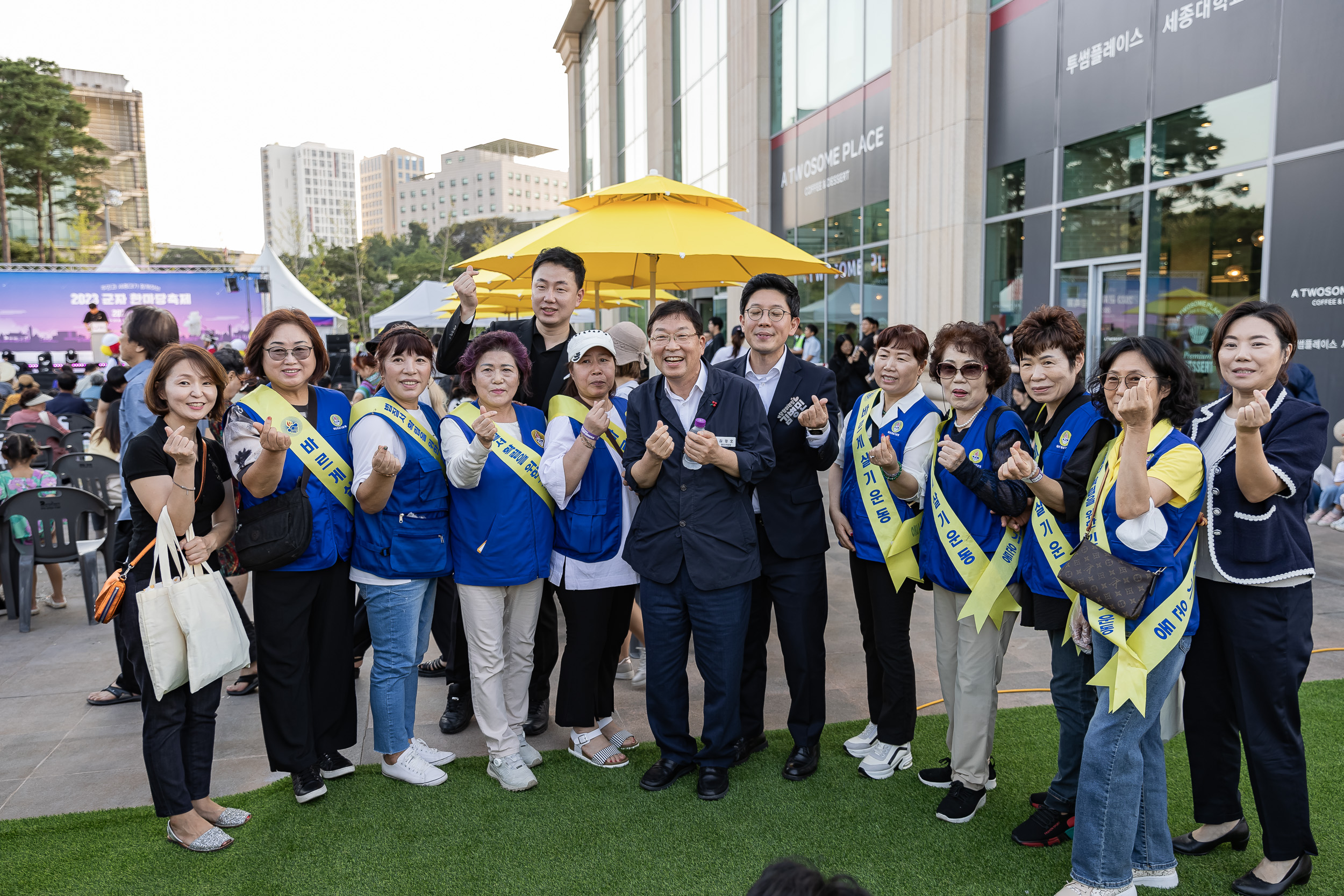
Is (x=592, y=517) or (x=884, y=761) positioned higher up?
(x=592, y=517)

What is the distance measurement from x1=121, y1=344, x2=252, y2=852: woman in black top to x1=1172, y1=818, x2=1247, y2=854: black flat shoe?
3366mm

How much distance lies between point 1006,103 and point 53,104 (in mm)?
41901

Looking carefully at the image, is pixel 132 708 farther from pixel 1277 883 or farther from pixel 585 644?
pixel 1277 883

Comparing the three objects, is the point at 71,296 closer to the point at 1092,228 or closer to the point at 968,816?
the point at 1092,228

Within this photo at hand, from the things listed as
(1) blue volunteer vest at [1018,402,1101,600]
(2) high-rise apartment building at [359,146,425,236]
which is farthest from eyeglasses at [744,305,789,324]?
(2) high-rise apartment building at [359,146,425,236]

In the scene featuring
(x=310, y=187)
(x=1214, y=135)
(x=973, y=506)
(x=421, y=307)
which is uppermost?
(x=310, y=187)

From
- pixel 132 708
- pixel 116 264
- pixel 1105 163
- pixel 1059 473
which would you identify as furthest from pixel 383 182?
pixel 1059 473

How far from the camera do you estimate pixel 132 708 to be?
14.4ft

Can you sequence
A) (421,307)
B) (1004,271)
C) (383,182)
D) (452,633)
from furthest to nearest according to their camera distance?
(383,182) → (421,307) → (1004,271) → (452,633)

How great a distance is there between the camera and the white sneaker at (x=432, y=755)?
3.64 m

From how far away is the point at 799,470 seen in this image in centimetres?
349

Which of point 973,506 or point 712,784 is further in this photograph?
point 712,784

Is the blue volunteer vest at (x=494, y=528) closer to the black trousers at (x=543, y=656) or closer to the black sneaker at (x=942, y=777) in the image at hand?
the black trousers at (x=543, y=656)

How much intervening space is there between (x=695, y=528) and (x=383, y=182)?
17704 centimetres
